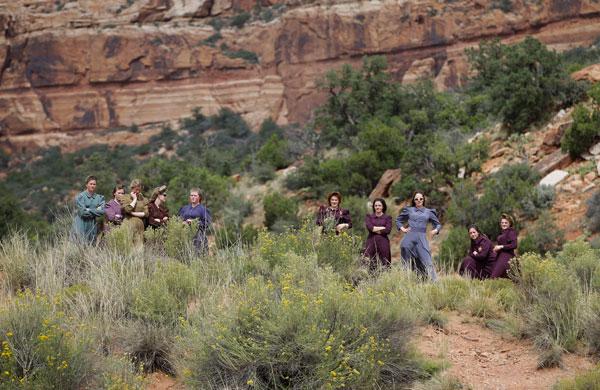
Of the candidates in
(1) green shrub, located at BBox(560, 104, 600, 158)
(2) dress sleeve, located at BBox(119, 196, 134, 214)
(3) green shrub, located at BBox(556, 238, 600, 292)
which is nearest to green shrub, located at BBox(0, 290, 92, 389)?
(2) dress sleeve, located at BBox(119, 196, 134, 214)

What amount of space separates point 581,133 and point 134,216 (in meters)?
10.7

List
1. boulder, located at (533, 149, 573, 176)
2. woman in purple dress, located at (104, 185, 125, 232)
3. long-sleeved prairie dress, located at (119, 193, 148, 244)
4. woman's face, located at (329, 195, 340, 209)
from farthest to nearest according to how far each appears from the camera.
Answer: boulder, located at (533, 149, 573, 176) → woman in purple dress, located at (104, 185, 125, 232) → long-sleeved prairie dress, located at (119, 193, 148, 244) → woman's face, located at (329, 195, 340, 209)

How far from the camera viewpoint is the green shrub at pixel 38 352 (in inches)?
207

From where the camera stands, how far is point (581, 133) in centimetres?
1661

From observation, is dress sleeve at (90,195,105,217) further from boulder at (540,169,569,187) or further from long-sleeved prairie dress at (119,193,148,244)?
boulder at (540,169,569,187)

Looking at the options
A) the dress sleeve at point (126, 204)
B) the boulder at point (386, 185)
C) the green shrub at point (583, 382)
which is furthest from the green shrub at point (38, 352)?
the boulder at point (386, 185)

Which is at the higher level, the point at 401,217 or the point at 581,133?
the point at 401,217

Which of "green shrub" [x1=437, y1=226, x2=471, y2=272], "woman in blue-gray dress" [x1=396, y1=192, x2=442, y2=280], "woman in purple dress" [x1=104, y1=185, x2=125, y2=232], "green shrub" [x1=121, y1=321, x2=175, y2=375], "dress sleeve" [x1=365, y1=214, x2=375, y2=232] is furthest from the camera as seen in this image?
"green shrub" [x1=437, y1=226, x2=471, y2=272]

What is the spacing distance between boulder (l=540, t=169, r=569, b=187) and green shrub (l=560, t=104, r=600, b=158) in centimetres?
53

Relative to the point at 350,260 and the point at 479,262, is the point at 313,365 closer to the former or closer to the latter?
the point at 350,260

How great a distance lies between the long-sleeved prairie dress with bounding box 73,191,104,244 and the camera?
953 centimetres

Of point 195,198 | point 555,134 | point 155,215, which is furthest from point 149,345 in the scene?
point 555,134

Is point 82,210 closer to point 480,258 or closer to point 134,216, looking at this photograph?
point 134,216

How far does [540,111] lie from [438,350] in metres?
14.6
